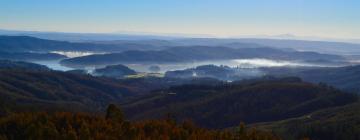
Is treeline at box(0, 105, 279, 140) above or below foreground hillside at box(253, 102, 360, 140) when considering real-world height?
above

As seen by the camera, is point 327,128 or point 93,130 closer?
point 93,130

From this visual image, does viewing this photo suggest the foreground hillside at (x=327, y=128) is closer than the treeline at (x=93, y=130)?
No

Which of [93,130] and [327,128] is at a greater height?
[93,130]

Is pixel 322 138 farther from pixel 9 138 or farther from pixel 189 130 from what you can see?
pixel 9 138

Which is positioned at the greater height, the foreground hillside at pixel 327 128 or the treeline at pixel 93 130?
the treeline at pixel 93 130

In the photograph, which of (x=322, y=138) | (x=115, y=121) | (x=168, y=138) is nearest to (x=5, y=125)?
(x=115, y=121)

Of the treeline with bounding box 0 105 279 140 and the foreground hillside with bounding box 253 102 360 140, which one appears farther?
the foreground hillside with bounding box 253 102 360 140

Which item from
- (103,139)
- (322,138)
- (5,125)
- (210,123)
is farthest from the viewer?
(210,123)

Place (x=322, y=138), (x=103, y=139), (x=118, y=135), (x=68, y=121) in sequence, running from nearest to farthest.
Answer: (x=103, y=139) < (x=118, y=135) < (x=68, y=121) < (x=322, y=138)
